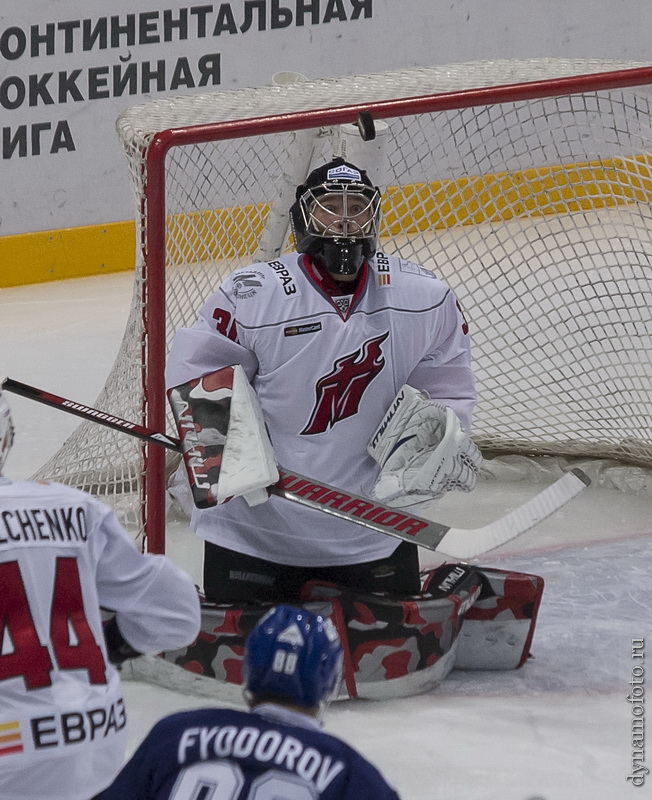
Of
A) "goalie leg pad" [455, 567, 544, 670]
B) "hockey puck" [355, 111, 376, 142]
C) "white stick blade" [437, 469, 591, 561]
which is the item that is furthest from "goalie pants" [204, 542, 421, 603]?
"hockey puck" [355, 111, 376, 142]

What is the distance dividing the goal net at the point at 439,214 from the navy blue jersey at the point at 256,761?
162 centimetres

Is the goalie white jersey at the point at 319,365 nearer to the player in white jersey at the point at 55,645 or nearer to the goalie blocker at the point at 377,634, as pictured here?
the goalie blocker at the point at 377,634

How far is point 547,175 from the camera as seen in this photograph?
14.3 feet

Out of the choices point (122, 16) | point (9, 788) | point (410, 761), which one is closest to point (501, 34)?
point (122, 16)

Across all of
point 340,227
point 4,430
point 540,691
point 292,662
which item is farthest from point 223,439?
point 292,662

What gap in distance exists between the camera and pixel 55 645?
179cm

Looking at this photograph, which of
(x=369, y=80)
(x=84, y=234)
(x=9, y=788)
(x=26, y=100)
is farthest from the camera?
(x=84, y=234)

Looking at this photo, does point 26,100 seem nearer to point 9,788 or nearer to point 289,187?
point 289,187

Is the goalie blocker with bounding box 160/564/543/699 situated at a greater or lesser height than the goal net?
lesser

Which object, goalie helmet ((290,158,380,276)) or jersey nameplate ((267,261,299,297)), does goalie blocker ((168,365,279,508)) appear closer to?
jersey nameplate ((267,261,299,297))

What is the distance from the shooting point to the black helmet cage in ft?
9.33

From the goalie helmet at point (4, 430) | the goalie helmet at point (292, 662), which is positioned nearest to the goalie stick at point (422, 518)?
the goalie helmet at point (4, 430)

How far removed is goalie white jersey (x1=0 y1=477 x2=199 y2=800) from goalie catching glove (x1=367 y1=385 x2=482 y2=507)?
3.35ft

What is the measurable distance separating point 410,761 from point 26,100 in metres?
3.99
